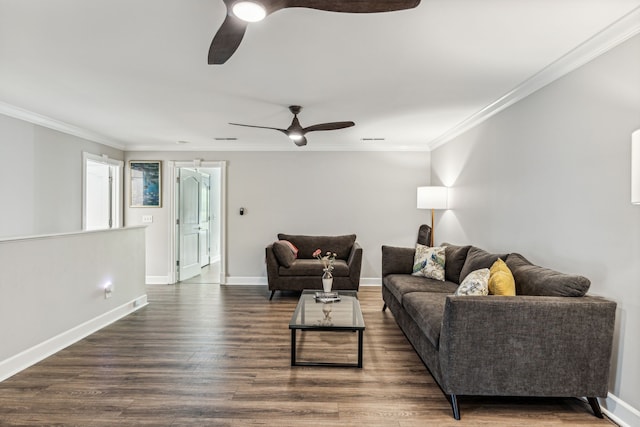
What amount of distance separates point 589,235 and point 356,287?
3.19m

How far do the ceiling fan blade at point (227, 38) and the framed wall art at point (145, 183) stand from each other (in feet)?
15.4

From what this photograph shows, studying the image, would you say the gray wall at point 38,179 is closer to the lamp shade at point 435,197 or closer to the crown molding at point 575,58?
the lamp shade at point 435,197

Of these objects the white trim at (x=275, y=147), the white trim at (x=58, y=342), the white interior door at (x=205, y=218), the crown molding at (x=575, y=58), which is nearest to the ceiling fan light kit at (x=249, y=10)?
the crown molding at (x=575, y=58)

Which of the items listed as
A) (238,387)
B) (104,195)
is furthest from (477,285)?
(104,195)

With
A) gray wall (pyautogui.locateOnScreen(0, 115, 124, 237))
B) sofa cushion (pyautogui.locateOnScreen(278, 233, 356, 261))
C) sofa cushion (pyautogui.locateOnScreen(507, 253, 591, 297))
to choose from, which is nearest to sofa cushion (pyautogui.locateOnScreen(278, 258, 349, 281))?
sofa cushion (pyautogui.locateOnScreen(278, 233, 356, 261))

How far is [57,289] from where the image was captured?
10.5ft

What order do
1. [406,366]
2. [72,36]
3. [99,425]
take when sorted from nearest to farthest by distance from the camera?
[99,425] → [72,36] → [406,366]

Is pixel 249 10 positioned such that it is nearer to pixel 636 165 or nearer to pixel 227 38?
pixel 227 38

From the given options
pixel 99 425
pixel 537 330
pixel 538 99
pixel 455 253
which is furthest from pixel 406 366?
pixel 538 99

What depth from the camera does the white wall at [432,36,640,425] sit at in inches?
82.9

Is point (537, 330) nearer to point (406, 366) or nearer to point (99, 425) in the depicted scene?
point (406, 366)

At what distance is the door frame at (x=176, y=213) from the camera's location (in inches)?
239

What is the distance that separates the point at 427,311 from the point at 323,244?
318cm

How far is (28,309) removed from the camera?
2.88m
